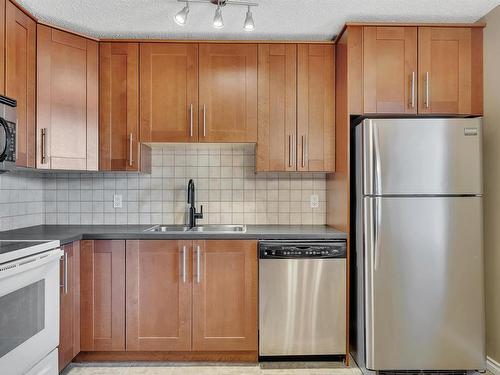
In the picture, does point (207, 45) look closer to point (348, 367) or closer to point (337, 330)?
point (337, 330)

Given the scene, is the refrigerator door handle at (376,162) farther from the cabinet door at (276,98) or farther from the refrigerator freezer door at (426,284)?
the cabinet door at (276,98)

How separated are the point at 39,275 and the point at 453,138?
8.29 ft

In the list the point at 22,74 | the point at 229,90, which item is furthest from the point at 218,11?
the point at 22,74

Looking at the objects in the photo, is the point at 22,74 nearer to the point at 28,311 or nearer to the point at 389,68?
the point at 28,311

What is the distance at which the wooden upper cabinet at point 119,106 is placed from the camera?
265cm

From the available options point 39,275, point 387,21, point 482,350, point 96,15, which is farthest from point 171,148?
point 482,350

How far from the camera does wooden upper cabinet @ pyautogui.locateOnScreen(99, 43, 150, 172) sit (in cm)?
265

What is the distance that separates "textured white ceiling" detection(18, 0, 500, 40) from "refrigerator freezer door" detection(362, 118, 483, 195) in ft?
2.43

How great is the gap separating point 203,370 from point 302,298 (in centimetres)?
83

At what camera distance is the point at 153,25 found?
2.50 metres

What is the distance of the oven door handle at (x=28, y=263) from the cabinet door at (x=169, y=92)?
1.05 meters

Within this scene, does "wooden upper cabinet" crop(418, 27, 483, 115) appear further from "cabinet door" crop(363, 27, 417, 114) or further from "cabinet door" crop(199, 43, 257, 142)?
"cabinet door" crop(199, 43, 257, 142)

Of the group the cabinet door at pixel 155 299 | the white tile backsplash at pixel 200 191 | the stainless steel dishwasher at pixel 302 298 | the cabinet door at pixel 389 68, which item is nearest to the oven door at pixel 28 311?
the cabinet door at pixel 155 299

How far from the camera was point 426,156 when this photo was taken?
7.28ft
